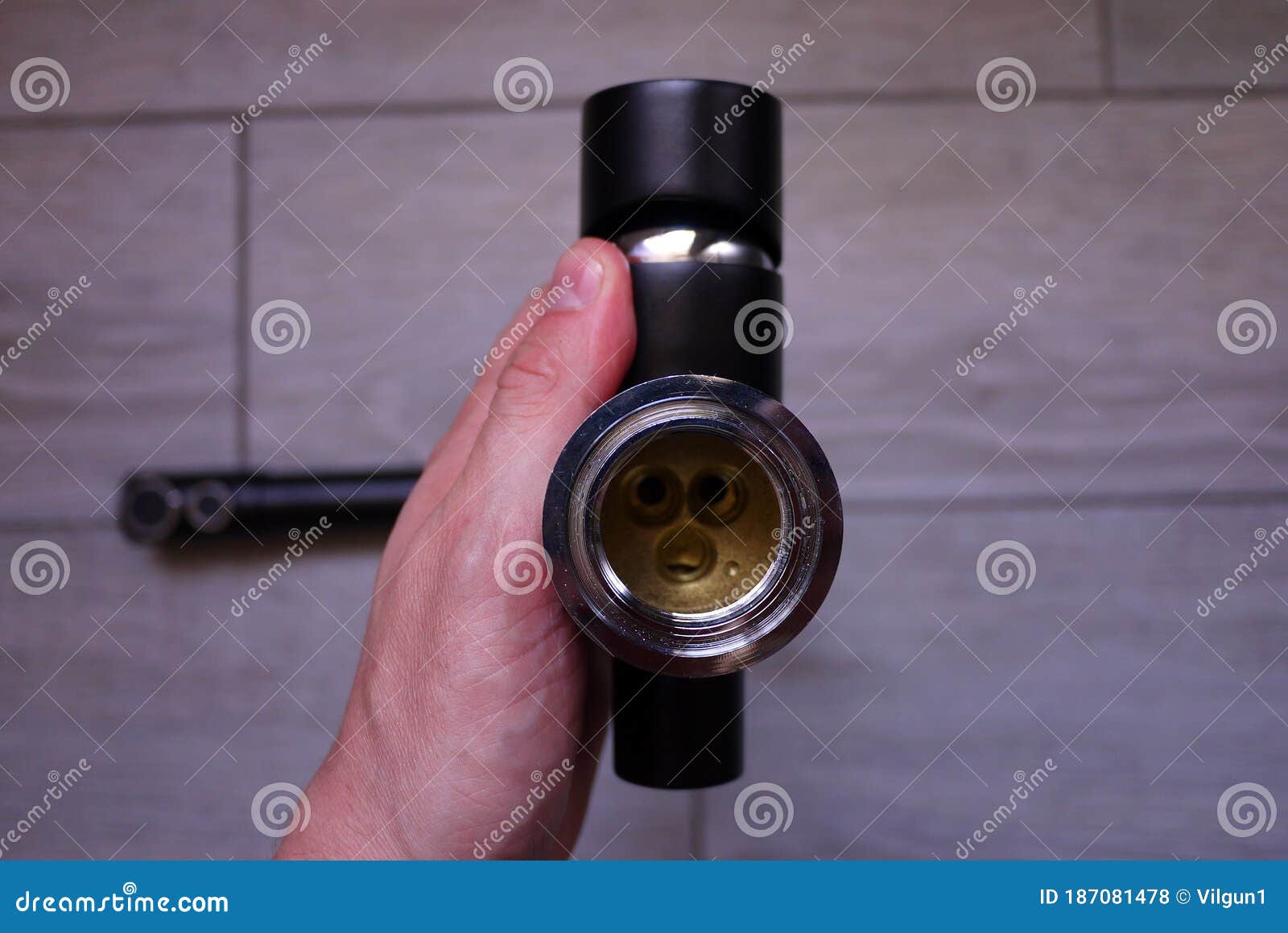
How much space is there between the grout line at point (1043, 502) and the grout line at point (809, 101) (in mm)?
342

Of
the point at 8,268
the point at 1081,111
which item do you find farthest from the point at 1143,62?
the point at 8,268

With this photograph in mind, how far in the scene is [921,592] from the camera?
77cm

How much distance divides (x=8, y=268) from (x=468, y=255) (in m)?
0.43

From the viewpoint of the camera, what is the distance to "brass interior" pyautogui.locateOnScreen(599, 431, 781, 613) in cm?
48

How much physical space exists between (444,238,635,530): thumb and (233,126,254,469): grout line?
1.14ft

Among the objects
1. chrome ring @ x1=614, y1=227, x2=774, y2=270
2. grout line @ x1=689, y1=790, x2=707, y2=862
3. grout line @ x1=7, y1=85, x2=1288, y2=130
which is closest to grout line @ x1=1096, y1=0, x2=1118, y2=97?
grout line @ x1=7, y1=85, x2=1288, y2=130

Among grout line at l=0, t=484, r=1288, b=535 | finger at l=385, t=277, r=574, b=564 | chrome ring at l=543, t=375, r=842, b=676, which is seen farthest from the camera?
grout line at l=0, t=484, r=1288, b=535

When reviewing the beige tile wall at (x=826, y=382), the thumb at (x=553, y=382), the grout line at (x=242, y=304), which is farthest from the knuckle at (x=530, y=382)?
the grout line at (x=242, y=304)

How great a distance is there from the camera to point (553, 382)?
527 mm

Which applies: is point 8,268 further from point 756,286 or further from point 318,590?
point 756,286

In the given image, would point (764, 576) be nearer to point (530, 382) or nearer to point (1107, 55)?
point (530, 382)

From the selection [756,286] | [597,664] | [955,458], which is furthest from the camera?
[955,458]

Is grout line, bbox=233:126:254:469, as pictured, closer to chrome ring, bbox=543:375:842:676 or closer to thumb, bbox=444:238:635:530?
thumb, bbox=444:238:635:530

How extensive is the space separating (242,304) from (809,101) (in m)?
0.53
